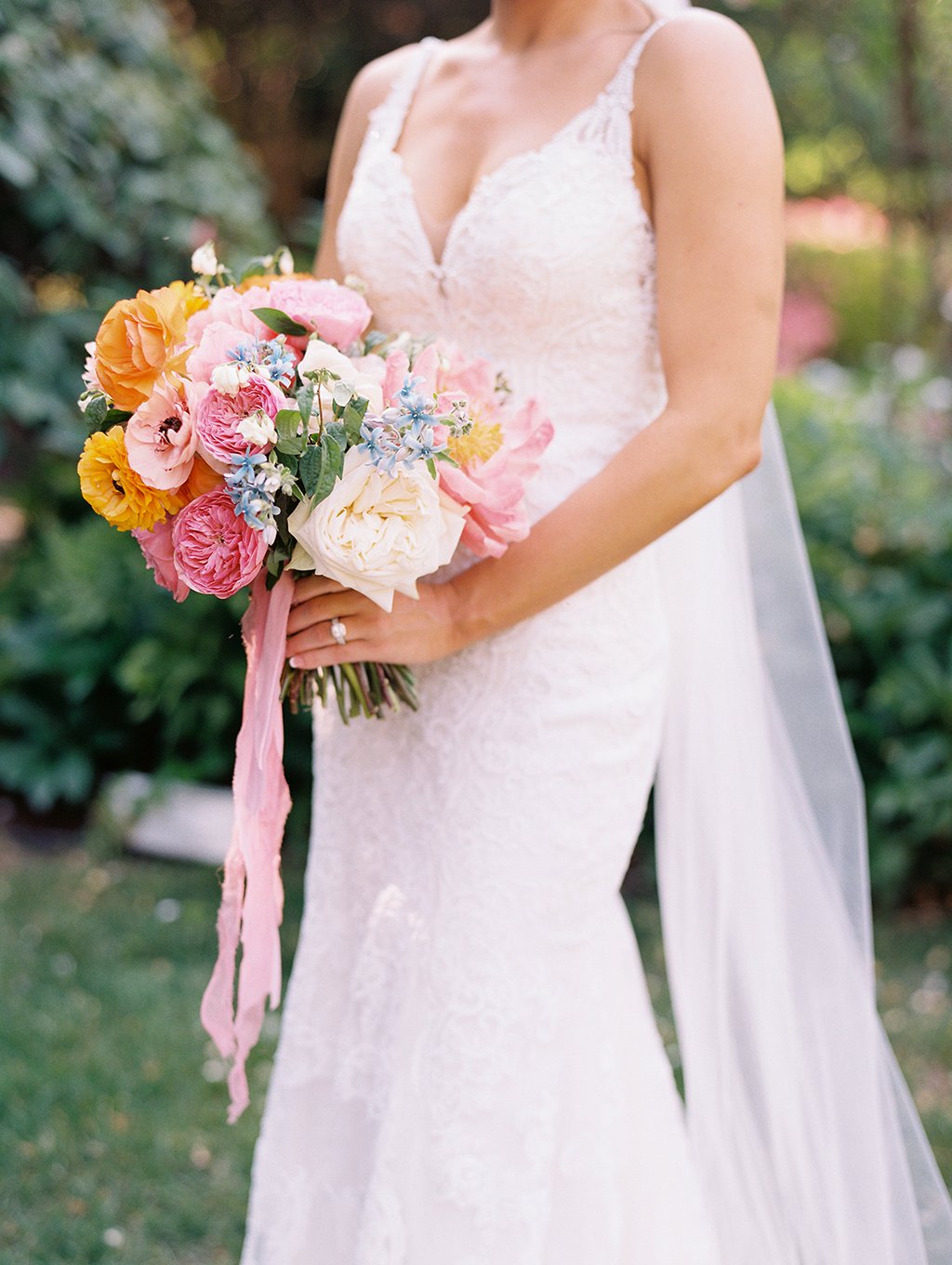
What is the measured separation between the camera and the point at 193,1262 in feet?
9.56

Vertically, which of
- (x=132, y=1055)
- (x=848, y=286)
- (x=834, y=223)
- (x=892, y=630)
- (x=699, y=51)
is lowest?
(x=132, y=1055)

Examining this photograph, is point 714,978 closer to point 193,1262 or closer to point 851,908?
point 851,908

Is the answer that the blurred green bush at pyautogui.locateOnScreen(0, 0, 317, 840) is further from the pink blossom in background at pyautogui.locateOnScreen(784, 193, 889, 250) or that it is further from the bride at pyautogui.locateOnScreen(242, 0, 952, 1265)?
the pink blossom in background at pyautogui.locateOnScreen(784, 193, 889, 250)

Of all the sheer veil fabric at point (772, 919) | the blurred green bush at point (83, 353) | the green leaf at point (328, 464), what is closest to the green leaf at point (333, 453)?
the green leaf at point (328, 464)

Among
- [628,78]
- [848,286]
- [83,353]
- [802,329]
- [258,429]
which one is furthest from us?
[848,286]

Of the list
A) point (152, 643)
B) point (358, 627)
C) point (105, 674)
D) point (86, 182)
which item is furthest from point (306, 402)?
point (105, 674)

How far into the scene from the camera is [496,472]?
192cm

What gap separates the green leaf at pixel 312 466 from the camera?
1.74 m

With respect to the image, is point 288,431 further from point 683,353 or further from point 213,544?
point 683,353

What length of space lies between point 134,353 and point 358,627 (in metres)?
0.50

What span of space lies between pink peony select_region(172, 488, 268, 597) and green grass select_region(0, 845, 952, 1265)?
1.82 m

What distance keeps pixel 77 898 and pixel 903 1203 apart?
3.14 m

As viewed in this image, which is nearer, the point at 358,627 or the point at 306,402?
the point at 306,402

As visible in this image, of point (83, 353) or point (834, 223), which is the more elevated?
point (834, 223)
